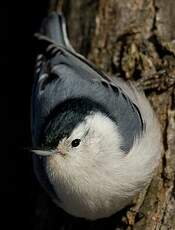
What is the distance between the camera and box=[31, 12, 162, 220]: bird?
280 centimetres

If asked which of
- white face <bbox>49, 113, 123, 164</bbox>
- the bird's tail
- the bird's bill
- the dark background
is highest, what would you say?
the bird's tail

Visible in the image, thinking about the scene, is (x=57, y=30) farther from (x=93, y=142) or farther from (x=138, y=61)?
(x=93, y=142)

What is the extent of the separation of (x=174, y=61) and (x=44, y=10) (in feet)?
5.29

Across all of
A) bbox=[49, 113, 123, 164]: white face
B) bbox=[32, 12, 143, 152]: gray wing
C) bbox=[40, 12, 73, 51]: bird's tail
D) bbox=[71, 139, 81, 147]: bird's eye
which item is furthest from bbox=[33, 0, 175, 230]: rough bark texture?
bbox=[71, 139, 81, 147]: bird's eye

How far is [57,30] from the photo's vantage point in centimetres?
391

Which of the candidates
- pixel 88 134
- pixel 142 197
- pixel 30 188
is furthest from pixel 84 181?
pixel 30 188

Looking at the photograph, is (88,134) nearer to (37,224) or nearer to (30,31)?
(37,224)

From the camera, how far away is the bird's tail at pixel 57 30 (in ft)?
12.7

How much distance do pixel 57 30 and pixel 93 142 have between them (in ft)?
4.10

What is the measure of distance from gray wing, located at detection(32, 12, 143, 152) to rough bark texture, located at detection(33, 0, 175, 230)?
202mm

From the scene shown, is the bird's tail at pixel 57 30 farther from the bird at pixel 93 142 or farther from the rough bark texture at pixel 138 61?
the bird at pixel 93 142

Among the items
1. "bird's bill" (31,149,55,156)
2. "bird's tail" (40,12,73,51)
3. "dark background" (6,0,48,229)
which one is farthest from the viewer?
"dark background" (6,0,48,229)

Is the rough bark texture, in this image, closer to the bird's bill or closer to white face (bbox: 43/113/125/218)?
white face (bbox: 43/113/125/218)

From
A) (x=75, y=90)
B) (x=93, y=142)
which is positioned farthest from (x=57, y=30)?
(x=93, y=142)
